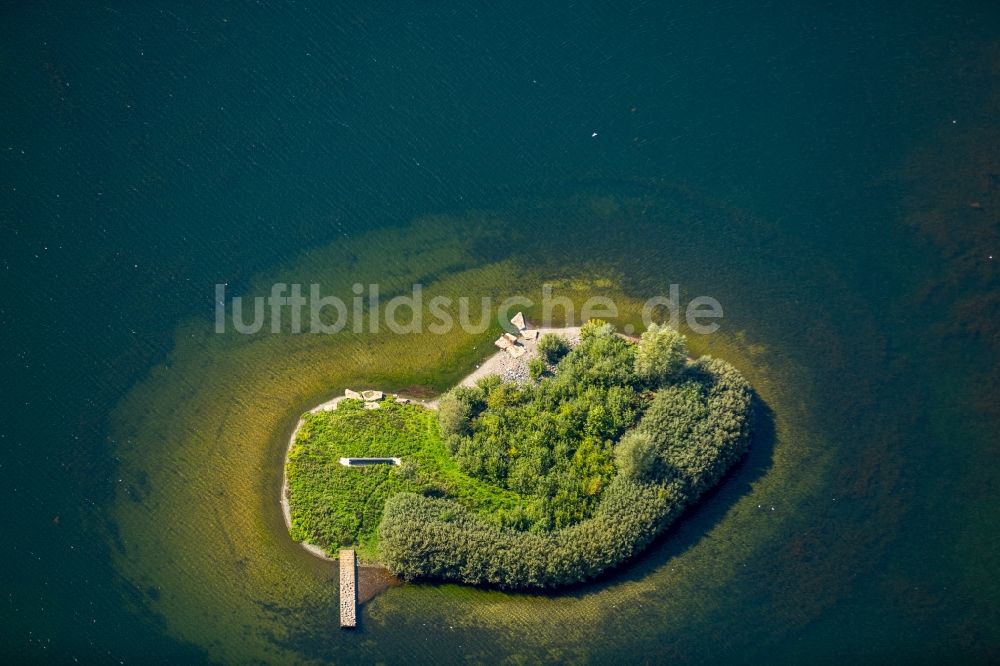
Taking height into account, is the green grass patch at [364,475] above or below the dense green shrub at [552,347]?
below

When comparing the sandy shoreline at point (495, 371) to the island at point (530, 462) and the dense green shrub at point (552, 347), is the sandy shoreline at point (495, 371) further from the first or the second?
the dense green shrub at point (552, 347)

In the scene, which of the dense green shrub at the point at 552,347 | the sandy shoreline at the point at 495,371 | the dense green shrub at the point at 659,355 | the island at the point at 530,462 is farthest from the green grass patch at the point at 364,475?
the dense green shrub at the point at 659,355

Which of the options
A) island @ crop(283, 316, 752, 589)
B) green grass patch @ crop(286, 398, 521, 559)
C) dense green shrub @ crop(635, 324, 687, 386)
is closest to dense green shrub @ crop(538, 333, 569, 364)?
island @ crop(283, 316, 752, 589)

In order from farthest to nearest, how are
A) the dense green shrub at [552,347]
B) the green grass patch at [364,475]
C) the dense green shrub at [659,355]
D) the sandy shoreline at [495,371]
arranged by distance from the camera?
1. the sandy shoreline at [495,371]
2. the dense green shrub at [552,347]
3. the green grass patch at [364,475]
4. the dense green shrub at [659,355]

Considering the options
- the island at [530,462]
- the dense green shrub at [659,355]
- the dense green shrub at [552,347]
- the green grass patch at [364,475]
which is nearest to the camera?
the island at [530,462]

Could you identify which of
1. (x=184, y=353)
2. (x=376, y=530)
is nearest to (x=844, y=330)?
(x=376, y=530)

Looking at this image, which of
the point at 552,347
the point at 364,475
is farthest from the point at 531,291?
the point at 364,475
